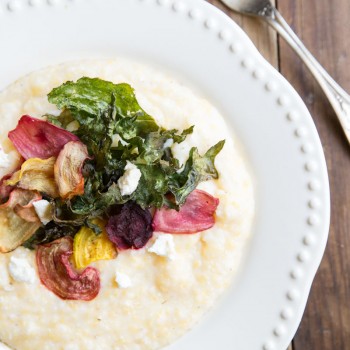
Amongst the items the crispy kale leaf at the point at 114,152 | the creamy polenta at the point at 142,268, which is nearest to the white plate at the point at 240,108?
the creamy polenta at the point at 142,268

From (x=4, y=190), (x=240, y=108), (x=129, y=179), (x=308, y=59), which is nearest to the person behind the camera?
(x=129, y=179)

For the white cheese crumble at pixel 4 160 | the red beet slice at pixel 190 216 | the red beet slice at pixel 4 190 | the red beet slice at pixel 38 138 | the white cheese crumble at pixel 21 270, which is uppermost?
the red beet slice at pixel 38 138

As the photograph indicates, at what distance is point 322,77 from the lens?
3391mm

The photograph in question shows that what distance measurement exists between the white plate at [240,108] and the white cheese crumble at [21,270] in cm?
80

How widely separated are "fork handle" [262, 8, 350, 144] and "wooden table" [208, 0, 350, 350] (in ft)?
0.23

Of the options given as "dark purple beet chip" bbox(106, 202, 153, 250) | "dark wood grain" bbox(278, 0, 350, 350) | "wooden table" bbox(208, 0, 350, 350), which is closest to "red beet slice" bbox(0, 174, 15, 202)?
"dark purple beet chip" bbox(106, 202, 153, 250)

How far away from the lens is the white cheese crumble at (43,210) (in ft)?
9.25

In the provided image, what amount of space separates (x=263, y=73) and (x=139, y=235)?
1049mm

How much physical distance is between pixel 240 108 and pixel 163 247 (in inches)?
33.0

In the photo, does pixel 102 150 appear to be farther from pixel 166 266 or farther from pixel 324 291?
pixel 324 291

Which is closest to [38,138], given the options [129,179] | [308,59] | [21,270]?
[129,179]

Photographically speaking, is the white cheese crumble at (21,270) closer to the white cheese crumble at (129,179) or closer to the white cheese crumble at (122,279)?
the white cheese crumble at (122,279)

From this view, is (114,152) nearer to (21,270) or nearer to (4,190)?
(4,190)

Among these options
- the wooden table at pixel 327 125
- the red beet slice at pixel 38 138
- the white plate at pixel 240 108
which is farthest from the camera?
the wooden table at pixel 327 125
